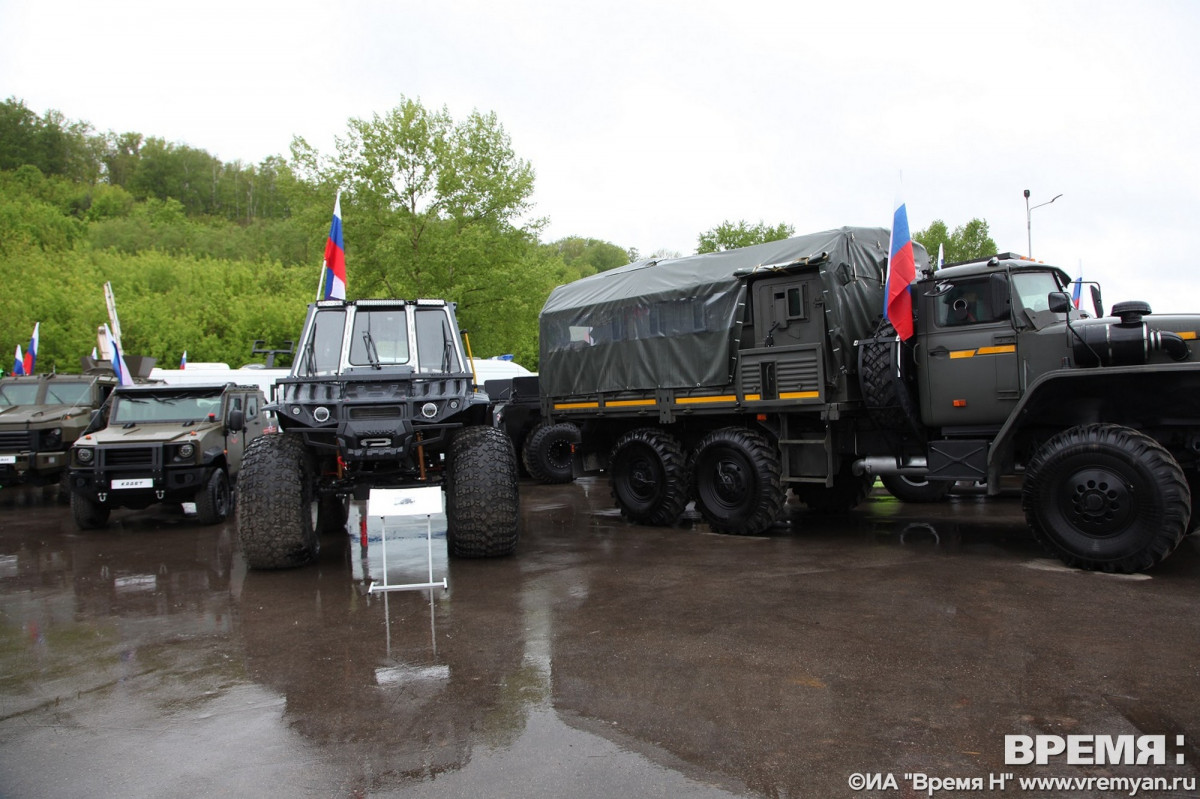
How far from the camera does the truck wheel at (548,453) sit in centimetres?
1582

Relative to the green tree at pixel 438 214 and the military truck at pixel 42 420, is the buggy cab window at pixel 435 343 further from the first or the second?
the green tree at pixel 438 214

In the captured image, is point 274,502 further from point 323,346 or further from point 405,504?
point 323,346

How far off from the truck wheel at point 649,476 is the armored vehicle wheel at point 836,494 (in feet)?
5.46

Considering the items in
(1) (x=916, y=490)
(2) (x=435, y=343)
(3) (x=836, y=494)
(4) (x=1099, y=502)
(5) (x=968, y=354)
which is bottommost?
(1) (x=916, y=490)

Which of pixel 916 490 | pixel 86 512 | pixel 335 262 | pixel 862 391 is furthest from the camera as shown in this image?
pixel 916 490

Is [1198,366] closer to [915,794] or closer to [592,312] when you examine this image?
[915,794]

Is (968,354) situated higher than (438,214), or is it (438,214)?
(438,214)

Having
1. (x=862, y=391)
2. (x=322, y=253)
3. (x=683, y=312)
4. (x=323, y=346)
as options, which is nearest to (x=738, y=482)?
(x=862, y=391)

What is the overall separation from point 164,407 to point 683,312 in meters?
7.73

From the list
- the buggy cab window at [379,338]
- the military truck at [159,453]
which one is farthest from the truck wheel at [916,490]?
the military truck at [159,453]

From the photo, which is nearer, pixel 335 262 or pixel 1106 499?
pixel 1106 499

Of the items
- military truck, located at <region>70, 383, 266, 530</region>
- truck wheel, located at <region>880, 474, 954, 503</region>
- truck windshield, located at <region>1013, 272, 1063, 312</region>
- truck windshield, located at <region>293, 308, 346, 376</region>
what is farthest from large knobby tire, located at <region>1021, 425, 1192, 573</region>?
military truck, located at <region>70, 383, 266, 530</region>

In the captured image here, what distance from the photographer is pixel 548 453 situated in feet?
52.2

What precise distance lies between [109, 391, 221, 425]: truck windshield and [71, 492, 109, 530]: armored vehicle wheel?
4.36 ft
